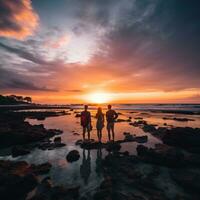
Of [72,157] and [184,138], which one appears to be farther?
[184,138]

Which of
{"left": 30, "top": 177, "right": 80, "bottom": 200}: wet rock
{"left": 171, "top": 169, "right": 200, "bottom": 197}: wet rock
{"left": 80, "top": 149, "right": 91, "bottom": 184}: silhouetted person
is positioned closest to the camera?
{"left": 30, "top": 177, "right": 80, "bottom": 200}: wet rock

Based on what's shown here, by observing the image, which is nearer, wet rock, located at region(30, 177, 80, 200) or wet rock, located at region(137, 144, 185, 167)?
wet rock, located at region(30, 177, 80, 200)

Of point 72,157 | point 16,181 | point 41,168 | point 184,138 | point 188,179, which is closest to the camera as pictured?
point 16,181

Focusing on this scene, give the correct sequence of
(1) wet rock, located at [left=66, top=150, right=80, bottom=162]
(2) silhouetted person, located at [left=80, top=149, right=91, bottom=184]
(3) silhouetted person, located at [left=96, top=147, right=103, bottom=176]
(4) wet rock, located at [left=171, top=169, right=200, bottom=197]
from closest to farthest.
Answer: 1. (4) wet rock, located at [left=171, top=169, right=200, bottom=197]
2. (2) silhouetted person, located at [left=80, top=149, right=91, bottom=184]
3. (3) silhouetted person, located at [left=96, top=147, right=103, bottom=176]
4. (1) wet rock, located at [left=66, top=150, right=80, bottom=162]

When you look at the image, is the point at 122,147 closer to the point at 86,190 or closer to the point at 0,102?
the point at 86,190

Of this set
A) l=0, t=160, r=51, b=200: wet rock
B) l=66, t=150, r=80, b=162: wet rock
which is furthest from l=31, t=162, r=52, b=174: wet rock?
l=66, t=150, r=80, b=162: wet rock

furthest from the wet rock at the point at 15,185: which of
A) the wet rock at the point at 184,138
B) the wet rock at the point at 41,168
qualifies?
the wet rock at the point at 184,138

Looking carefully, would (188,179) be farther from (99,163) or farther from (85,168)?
(85,168)

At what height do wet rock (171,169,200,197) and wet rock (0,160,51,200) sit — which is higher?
wet rock (0,160,51,200)

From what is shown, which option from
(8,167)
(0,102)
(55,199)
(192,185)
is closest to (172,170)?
(192,185)

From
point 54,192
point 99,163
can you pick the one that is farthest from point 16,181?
point 99,163

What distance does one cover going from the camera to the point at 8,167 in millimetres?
8680

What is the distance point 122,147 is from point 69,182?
256 inches

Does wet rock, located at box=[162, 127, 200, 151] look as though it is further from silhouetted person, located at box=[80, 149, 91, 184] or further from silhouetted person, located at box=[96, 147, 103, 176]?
silhouetted person, located at box=[80, 149, 91, 184]
